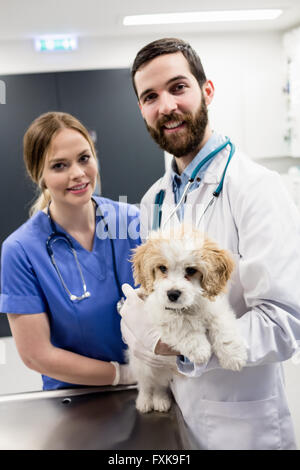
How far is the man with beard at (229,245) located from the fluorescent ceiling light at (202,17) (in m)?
0.43

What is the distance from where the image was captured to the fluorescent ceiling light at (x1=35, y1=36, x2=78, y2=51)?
1385 millimetres

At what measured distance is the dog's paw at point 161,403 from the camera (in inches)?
44.3

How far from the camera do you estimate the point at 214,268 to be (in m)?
0.80

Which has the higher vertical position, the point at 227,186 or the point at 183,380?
the point at 227,186

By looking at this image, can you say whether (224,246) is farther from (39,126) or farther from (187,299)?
(39,126)

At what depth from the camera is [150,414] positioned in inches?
43.9

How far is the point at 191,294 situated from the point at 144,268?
141 millimetres

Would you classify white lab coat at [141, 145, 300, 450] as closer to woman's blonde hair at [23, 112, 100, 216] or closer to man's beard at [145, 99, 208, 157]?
man's beard at [145, 99, 208, 157]

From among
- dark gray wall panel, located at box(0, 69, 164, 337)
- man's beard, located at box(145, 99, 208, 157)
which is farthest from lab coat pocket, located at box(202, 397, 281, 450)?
dark gray wall panel, located at box(0, 69, 164, 337)

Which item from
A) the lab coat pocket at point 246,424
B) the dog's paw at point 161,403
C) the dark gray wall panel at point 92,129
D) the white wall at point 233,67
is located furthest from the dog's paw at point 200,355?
the white wall at point 233,67

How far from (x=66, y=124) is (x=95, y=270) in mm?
530

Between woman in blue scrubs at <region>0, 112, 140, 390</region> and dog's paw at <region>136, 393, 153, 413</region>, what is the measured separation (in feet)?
0.41

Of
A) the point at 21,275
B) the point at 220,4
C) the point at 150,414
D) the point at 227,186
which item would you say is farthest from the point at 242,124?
the point at 150,414

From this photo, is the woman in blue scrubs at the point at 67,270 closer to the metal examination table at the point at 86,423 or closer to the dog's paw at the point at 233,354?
the metal examination table at the point at 86,423
